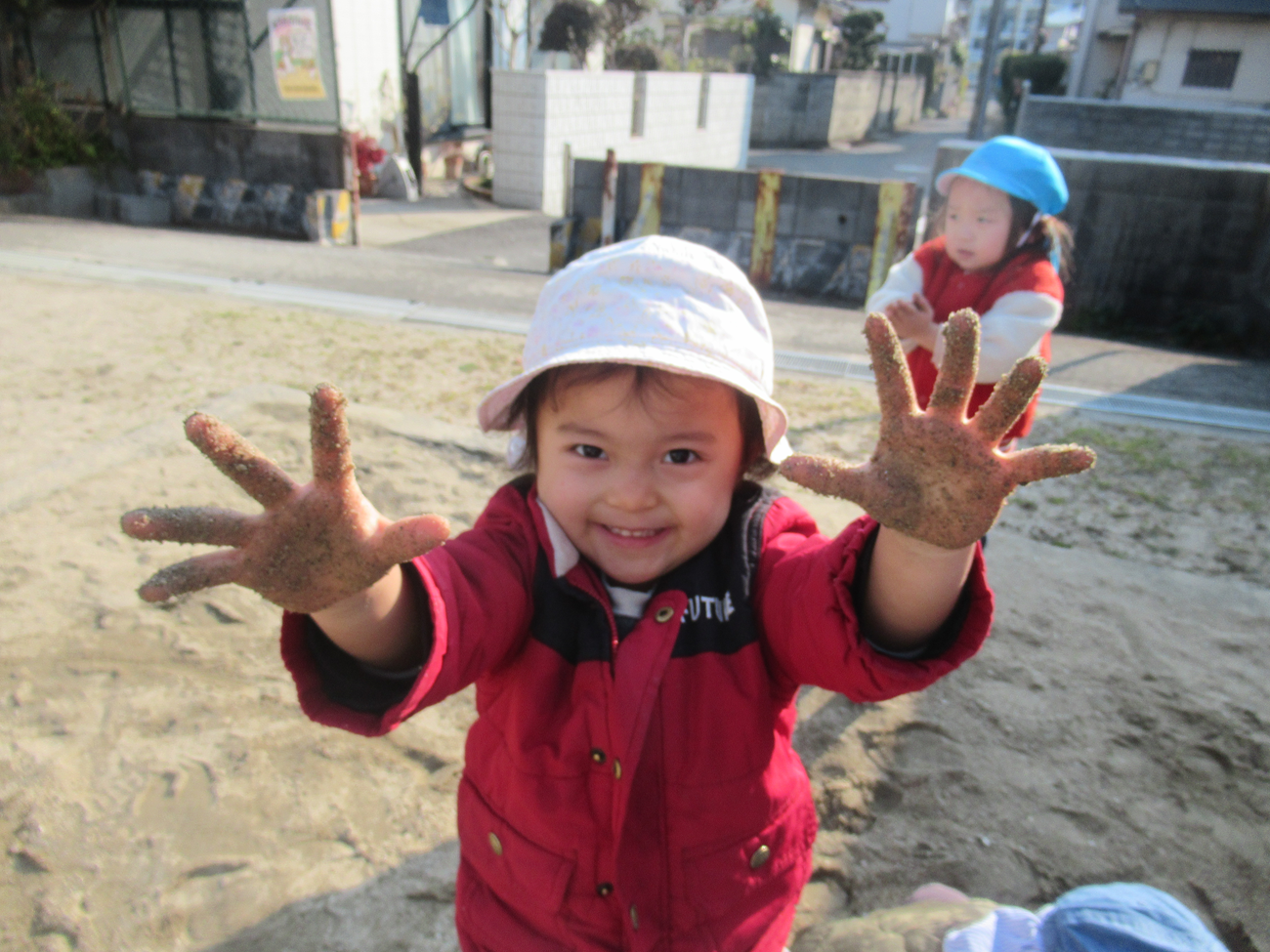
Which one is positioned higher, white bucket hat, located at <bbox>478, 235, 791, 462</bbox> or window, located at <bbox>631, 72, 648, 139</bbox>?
window, located at <bbox>631, 72, 648, 139</bbox>

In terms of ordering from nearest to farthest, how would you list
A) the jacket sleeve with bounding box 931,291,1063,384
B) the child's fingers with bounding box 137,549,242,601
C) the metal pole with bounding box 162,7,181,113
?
the child's fingers with bounding box 137,549,242,601 → the jacket sleeve with bounding box 931,291,1063,384 → the metal pole with bounding box 162,7,181,113

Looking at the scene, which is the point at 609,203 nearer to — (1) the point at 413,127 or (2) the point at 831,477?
(1) the point at 413,127

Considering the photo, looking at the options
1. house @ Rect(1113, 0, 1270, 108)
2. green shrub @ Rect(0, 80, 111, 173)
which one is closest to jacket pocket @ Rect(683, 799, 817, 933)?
green shrub @ Rect(0, 80, 111, 173)

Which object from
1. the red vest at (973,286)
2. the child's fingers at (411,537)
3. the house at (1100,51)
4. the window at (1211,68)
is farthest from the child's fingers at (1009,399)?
the house at (1100,51)

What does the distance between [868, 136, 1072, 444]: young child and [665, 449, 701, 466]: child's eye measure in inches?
51.0

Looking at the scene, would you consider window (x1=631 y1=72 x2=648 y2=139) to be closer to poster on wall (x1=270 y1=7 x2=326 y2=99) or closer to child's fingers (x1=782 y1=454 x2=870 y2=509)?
poster on wall (x1=270 y1=7 x2=326 y2=99)

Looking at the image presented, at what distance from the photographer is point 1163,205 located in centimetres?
687

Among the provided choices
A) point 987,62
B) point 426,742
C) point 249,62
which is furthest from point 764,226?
point 987,62

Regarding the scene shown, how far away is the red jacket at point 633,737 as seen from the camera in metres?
1.25

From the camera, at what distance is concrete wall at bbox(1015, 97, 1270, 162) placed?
1377 cm

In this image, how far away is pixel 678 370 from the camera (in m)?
1.23

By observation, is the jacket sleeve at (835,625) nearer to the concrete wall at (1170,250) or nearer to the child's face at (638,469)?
the child's face at (638,469)

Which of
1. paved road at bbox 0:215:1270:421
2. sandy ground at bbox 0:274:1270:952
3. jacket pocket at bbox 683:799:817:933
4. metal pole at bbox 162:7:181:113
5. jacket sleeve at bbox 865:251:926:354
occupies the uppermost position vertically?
metal pole at bbox 162:7:181:113

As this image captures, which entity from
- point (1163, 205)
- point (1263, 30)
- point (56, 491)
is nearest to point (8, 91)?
point (56, 491)
